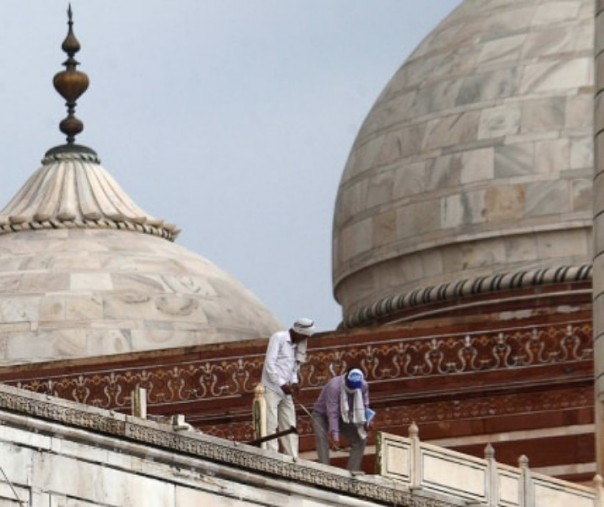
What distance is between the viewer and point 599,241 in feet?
99.7

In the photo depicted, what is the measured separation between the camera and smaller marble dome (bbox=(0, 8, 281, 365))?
→ 126 feet

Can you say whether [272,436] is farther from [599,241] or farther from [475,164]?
[475,164]

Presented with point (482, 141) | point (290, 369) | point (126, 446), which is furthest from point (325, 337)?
point (126, 446)

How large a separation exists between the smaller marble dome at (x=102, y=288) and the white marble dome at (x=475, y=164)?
107 centimetres

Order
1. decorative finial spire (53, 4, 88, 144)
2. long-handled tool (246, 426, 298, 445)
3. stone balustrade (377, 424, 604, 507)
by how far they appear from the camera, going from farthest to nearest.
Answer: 1. decorative finial spire (53, 4, 88, 144)
2. stone balustrade (377, 424, 604, 507)
3. long-handled tool (246, 426, 298, 445)

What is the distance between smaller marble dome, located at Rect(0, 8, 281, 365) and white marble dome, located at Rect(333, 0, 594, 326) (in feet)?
3.50

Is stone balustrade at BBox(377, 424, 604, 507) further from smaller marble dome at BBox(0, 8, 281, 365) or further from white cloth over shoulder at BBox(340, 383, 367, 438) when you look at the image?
smaller marble dome at BBox(0, 8, 281, 365)

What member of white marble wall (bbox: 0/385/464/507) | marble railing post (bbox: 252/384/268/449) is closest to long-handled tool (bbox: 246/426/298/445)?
marble railing post (bbox: 252/384/268/449)

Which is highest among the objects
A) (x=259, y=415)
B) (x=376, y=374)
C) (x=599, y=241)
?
(x=599, y=241)

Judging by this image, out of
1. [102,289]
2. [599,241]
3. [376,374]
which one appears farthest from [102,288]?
[599,241]

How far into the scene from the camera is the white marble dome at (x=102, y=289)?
38406 millimetres

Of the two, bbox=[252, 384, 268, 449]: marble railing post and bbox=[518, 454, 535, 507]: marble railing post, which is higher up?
bbox=[252, 384, 268, 449]: marble railing post

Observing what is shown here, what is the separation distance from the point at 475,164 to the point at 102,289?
3241 millimetres

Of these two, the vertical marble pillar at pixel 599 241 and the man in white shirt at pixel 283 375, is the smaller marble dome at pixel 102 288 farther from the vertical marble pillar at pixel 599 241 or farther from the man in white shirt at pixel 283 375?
the man in white shirt at pixel 283 375
